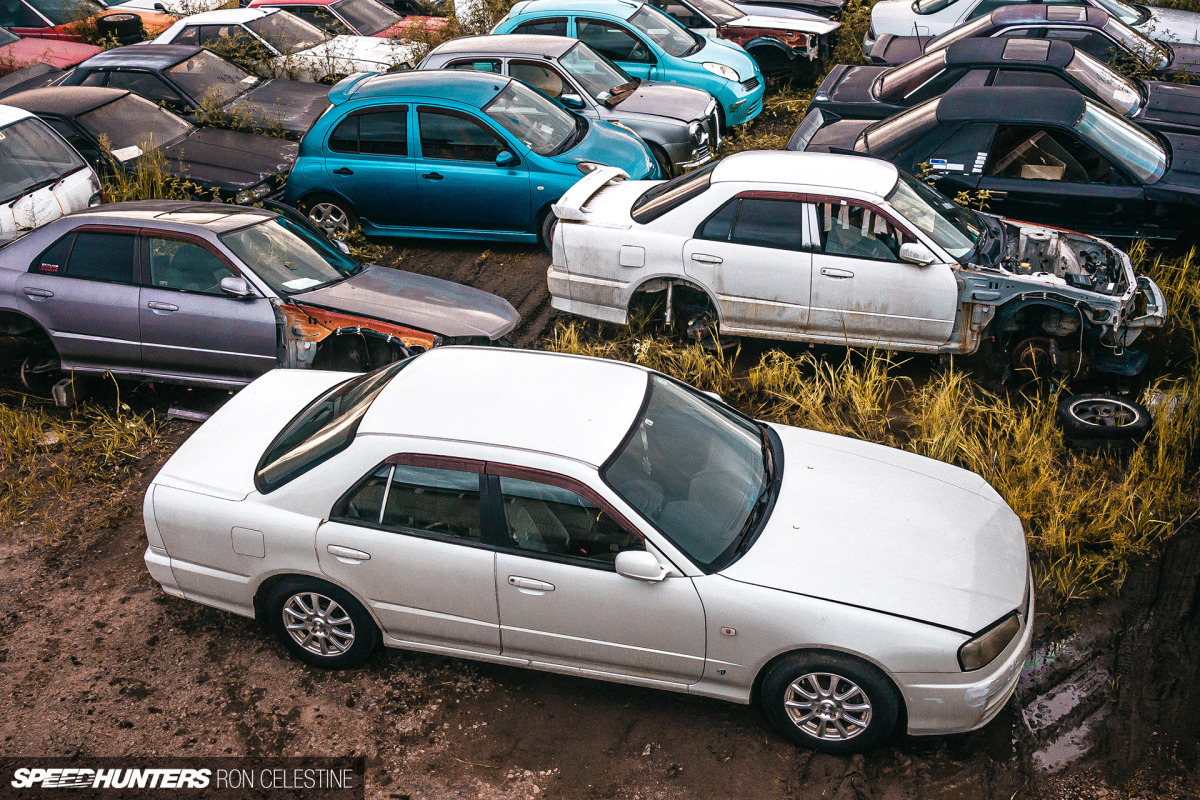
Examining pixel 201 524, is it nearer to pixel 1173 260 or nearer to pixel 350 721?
pixel 350 721

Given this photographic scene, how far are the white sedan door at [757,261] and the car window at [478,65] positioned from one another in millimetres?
4777

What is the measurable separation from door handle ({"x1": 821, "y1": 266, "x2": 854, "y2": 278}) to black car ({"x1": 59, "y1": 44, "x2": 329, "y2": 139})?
21.2ft

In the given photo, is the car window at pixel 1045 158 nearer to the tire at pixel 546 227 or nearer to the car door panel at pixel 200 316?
the tire at pixel 546 227

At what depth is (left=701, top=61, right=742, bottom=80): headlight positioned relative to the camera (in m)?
11.7

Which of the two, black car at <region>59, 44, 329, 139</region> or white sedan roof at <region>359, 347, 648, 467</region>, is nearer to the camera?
white sedan roof at <region>359, 347, 648, 467</region>

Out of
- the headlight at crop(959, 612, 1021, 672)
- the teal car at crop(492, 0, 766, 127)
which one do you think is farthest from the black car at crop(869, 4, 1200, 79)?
the headlight at crop(959, 612, 1021, 672)

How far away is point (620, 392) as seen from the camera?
4883mm

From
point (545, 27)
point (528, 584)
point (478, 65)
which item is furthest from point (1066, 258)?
point (545, 27)

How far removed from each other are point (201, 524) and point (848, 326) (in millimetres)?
4633

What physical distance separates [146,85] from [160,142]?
1732mm

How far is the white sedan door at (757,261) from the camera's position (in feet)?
A: 23.1

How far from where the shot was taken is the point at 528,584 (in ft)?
14.5

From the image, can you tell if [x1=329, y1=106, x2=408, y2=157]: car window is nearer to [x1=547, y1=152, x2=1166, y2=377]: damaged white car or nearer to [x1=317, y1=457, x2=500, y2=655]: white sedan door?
[x1=547, y1=152, x2=1166, y2=377]: damaged white car

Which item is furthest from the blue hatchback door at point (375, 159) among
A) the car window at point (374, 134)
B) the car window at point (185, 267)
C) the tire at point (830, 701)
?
the tire at point (830, 701)
